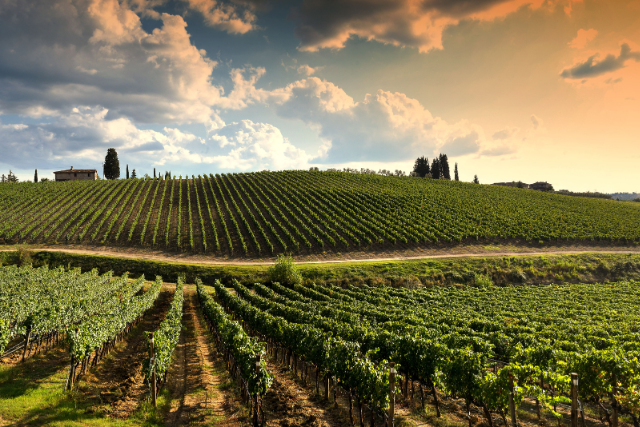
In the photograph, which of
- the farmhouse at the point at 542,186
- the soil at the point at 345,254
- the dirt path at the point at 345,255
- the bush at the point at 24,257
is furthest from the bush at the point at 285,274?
the farmhouse at the point at 542,186

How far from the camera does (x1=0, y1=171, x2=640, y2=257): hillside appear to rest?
59.3 meters

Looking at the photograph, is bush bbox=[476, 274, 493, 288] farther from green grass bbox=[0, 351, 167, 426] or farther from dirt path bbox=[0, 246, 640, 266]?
green grass bbox=[0, 351, 167, 426]

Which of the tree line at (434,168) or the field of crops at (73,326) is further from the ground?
the tree line at (434,168)

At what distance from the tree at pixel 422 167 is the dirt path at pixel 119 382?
445 ft

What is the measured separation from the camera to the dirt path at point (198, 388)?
12002 mm

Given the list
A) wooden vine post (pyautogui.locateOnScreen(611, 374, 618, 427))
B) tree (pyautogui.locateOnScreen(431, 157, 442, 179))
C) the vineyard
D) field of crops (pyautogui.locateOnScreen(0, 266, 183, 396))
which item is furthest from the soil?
tree (pyautogui.locateOnScreen(431, 157, 442, 179))

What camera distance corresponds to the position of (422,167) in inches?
5512

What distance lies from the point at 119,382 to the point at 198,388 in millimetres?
3741

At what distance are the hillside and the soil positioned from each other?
210 centimetres

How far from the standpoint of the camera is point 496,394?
10.0 meters

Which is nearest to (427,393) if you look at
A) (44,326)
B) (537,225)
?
(44,326)

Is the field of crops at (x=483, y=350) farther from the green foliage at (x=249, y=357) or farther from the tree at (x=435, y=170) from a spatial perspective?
the tree at (x=435, y=170)

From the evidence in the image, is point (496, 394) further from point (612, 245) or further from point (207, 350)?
point (612, 245)

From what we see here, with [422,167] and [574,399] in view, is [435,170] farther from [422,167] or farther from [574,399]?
[574,399]
